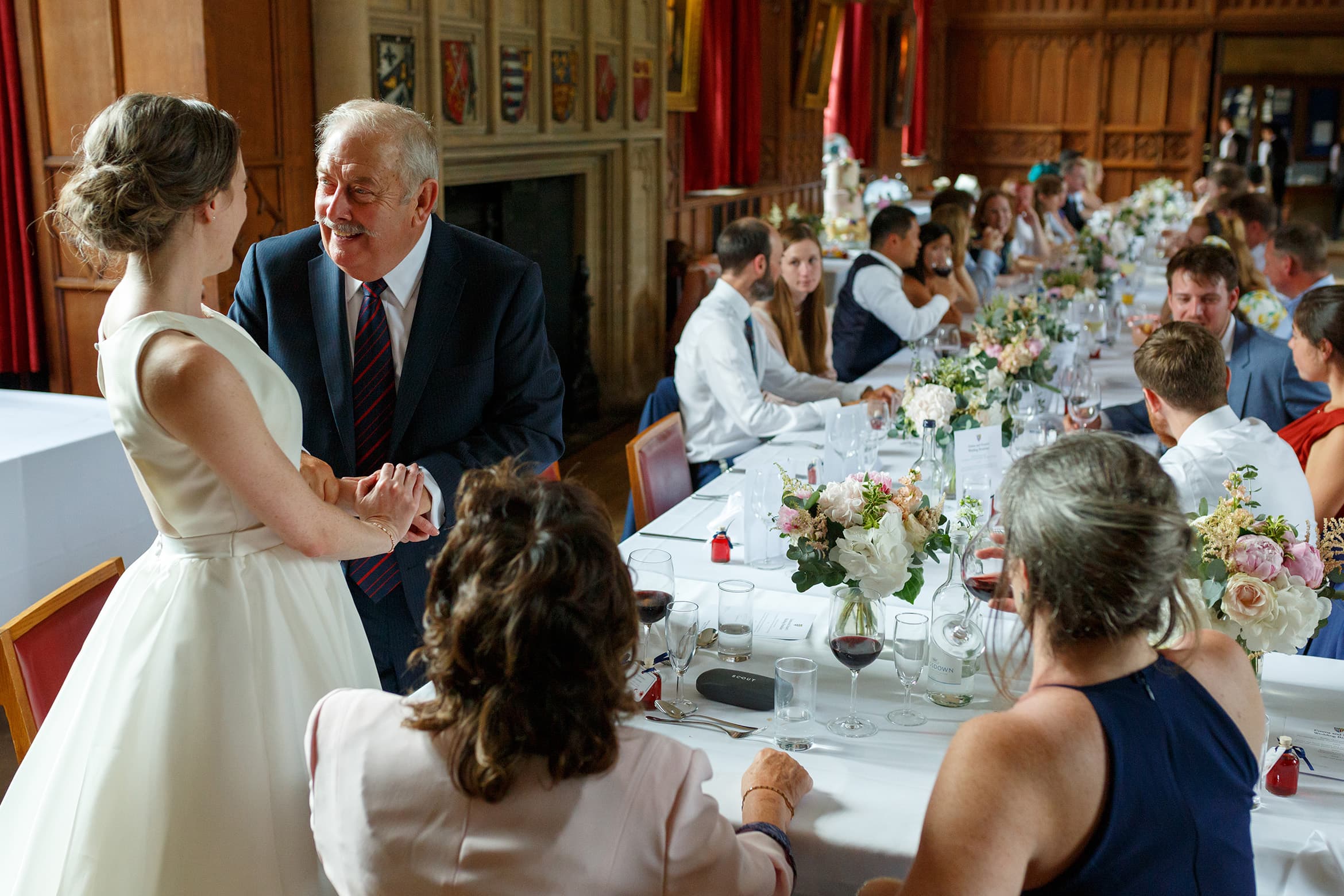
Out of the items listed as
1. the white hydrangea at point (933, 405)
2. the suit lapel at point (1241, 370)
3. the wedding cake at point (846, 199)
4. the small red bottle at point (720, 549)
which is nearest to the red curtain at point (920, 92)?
the wedding cake at point (846, 199)

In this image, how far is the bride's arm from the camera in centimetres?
164

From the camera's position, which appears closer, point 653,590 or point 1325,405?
point 653,590

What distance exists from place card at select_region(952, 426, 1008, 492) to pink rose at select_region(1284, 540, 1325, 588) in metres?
1.15

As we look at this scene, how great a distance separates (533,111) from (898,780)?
5196 mm

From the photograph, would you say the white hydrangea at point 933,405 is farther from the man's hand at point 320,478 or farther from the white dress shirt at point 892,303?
the white dress shirt at point 892,303

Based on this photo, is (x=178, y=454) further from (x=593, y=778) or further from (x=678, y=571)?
(x=678, y=571)

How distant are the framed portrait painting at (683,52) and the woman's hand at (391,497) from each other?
6672 millimetres

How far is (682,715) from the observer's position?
1923 mm

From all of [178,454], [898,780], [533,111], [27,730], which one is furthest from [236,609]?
[533,111]

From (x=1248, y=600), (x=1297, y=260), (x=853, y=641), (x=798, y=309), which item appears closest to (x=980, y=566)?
(x=853, y=641)

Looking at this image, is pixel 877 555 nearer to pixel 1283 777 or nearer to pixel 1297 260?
pixel 1283 777

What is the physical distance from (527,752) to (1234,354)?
361 cm

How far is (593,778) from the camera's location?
1.25 m

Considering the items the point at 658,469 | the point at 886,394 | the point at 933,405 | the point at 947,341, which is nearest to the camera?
the point at 933,405
